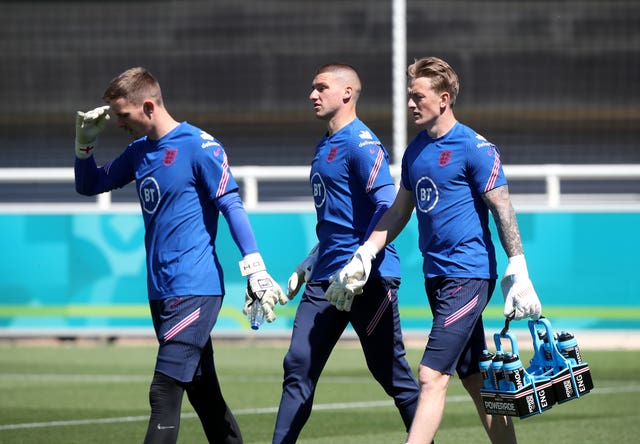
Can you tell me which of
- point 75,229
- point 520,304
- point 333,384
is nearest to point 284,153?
point 75,229

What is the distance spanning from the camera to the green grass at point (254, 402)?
798 cm

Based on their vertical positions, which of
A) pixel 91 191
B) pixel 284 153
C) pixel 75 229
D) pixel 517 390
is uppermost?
pixel 91 191

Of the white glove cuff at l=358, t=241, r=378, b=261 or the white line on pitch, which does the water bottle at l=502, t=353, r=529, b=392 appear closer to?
the white glove cuff at l=358, t=241, r=378, b=261

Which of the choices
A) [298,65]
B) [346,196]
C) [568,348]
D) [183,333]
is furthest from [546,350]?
[298,65]

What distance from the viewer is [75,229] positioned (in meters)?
12.8

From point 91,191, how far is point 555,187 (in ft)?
22.6

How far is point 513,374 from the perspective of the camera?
555 cm

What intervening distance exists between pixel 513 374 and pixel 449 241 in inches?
28.1

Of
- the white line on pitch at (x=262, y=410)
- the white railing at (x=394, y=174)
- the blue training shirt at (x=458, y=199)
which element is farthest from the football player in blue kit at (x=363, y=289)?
the white railing at (x=394, y=174)

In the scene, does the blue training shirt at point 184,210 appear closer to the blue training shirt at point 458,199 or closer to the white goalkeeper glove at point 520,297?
the blue training shirt at point 458,199

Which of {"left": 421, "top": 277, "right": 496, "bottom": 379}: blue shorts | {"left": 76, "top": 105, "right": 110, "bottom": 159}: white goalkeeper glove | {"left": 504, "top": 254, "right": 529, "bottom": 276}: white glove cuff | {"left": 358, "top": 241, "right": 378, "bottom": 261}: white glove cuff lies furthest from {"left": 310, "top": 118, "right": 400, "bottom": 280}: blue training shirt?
{"left": 76, "top": 105, "right": 110, "bottom": 159}: white goalkeeper glove

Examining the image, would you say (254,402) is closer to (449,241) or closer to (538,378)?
(449,241)

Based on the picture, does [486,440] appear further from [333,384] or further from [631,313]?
[631,313]

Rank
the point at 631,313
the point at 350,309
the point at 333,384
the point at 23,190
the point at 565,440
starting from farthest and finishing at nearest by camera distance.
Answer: the point at 23,190
the point at 631,313
the point at 333,384
the point at 565,440
the point at 350,309
